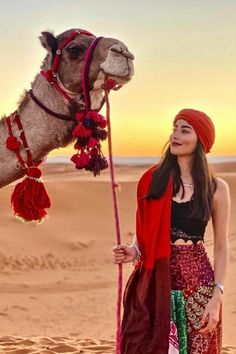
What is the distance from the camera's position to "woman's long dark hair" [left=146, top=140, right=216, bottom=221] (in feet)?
13.0

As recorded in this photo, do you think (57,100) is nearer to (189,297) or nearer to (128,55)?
(128,55)

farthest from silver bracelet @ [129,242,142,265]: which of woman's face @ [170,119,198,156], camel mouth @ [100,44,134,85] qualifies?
camel mouth @ [100,44,134,85]

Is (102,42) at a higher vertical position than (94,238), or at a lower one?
higher

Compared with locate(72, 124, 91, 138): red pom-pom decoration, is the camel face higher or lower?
higher

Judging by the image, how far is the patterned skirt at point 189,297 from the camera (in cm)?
401

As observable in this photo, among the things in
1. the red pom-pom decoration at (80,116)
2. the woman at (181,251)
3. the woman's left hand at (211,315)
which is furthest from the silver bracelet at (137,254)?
the red pom-pom decoration at (80,116)

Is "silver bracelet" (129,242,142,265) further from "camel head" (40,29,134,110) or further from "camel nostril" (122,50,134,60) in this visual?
"camel nostril" (122,50,134,60)

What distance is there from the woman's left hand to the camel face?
124 cm

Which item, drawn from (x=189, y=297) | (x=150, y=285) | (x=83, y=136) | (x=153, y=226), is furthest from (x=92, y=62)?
(x=189, y=297)

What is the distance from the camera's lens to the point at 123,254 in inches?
154

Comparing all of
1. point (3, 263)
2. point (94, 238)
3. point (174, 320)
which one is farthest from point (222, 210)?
point (94, 238)

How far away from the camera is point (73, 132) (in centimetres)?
371

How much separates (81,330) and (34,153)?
24.7 ft

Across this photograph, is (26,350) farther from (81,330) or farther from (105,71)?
(105,71)
